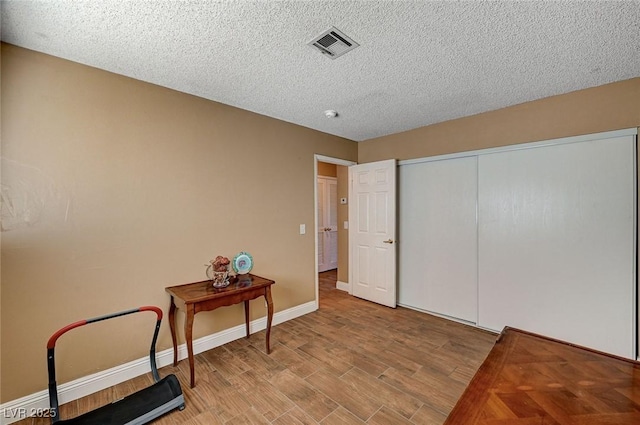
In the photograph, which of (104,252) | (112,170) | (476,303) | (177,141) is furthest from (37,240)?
(476,303)

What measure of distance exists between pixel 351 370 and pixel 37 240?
8.47ft

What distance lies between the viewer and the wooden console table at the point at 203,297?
206 cm

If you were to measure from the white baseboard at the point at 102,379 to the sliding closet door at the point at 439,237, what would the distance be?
2.21 metres

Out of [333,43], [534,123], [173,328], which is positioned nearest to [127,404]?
[173,328]

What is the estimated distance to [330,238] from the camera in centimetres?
620

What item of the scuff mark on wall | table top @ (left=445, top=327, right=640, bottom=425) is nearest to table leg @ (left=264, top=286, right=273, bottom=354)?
the scuff mark on wall

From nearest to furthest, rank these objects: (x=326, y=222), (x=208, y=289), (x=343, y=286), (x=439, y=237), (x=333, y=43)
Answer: (x=333, y=43)
(x=208, y=289)
(x=439, y=237)
(x=343, y=286)
(x=326, y=222)

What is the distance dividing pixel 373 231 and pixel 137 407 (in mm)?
3135

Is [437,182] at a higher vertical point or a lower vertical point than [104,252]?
higher

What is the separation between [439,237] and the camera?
342cm

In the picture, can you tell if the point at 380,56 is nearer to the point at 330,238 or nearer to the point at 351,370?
the point at 351,370

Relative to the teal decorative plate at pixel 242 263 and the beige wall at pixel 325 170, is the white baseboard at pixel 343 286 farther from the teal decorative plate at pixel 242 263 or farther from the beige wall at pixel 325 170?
the beige wall at pixel 325 170

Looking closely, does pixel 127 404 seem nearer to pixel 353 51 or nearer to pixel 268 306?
pixel 268 306

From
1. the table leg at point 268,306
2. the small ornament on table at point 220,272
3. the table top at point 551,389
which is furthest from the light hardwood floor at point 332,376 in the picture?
the table top at point 551,389
